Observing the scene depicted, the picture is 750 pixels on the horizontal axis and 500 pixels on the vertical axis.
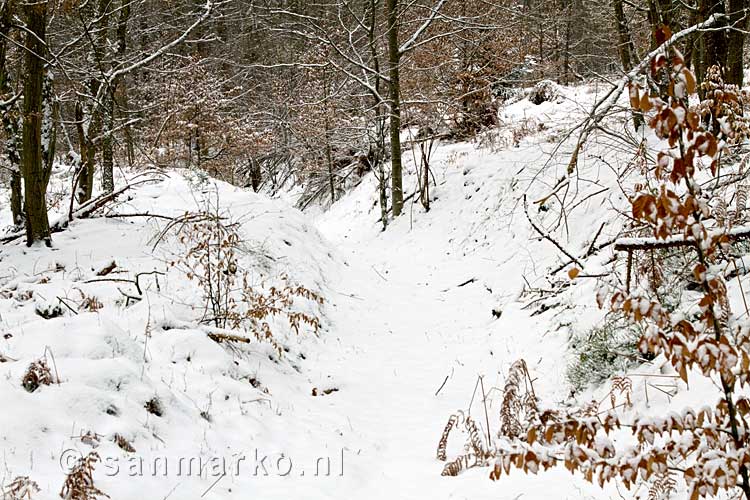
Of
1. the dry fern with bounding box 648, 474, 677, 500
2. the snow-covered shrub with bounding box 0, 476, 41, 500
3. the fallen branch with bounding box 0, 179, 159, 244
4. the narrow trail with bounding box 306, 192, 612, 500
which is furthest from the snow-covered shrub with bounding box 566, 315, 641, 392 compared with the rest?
the fallen branch with bounding box 0, 179, 159, 244

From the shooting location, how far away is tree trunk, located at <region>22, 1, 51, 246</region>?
25.5ft

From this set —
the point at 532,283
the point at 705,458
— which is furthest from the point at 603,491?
the point at 532,283

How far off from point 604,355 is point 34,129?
304 inches

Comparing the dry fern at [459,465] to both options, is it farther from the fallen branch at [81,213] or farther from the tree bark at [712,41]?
the fallen branch at [81,213]

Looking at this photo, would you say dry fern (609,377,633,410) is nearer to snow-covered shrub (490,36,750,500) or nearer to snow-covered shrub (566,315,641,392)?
snow-covered shrub (566,315,641,392)

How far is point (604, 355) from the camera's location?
17.1ft

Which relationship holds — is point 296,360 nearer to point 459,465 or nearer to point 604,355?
point 459,465

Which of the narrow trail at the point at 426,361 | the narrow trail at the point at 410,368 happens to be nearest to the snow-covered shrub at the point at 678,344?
the narrow trail at the point at 426,361

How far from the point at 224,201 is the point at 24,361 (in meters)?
8.71

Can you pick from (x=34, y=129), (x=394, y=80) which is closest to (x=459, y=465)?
(x=34, y=129)

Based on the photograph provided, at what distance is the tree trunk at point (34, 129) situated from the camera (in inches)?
306

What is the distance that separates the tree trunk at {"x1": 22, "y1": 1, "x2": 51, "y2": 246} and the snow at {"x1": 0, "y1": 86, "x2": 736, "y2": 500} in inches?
20.1

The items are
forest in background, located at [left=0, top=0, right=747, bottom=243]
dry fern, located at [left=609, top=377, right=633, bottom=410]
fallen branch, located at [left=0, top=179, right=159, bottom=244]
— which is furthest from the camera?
fallen branch, located at [left=0, top=179, right=159, bottom=244]

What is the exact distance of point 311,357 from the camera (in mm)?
7367
